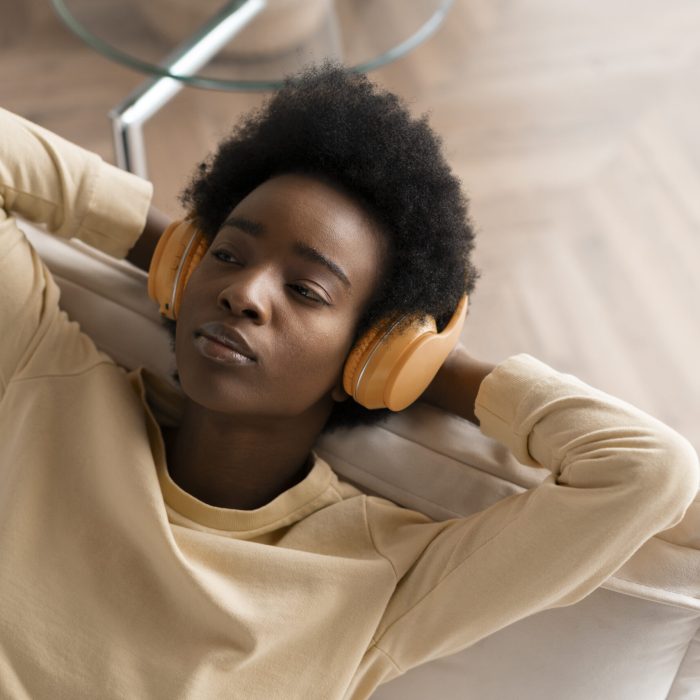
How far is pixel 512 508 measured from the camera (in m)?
1.29

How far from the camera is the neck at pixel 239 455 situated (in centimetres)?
139

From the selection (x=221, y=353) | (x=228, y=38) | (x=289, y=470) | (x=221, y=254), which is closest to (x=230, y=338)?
(x=221, y=353)

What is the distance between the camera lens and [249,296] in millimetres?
1277

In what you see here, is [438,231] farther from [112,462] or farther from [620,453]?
[112,462]

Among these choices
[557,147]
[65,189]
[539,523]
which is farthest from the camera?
[557,147]

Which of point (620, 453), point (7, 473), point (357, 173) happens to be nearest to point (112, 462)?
point (7, 473)

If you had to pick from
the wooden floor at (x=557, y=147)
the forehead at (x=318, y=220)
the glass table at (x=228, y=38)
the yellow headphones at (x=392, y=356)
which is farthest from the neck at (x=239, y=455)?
the wooden floor at (x=557, y=147)

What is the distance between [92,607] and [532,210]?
168 centimetres

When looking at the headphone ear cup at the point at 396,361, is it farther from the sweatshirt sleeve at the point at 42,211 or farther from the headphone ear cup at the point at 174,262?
the sweatshirt sleeve at the point at 42,211

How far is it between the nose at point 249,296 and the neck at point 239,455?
16 cm

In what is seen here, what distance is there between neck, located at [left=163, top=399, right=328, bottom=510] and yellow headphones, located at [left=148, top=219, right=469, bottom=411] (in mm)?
105

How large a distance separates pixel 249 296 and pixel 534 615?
53 centimetres

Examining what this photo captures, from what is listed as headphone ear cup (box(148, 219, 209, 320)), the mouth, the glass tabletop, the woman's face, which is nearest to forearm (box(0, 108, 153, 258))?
headphone ear cup (box(148, 219, 209, 320))

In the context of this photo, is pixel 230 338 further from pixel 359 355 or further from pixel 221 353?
pixel 359 355
